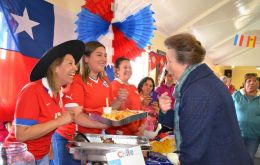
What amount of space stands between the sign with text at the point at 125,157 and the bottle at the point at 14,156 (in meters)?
0.29

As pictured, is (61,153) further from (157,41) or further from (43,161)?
(157,41)

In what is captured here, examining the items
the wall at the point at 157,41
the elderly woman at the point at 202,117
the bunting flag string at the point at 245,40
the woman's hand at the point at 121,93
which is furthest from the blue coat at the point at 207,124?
the bunting flag string at the point at 245,40

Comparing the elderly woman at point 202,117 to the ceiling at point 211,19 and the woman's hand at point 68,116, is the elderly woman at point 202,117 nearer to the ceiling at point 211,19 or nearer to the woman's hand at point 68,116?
the woman's hand at point 68,116

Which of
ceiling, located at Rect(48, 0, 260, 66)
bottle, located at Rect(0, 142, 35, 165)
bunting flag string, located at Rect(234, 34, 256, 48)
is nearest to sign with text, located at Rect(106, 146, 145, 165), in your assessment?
bottle, located at Rect(0, 142, 35, 165)

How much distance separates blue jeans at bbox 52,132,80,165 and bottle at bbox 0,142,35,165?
70 cm

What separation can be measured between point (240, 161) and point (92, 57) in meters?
1.10

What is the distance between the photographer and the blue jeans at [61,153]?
1.61 meters

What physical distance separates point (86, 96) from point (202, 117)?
2.81 feet

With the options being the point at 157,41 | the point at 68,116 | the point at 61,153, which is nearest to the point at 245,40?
the point at 157,41

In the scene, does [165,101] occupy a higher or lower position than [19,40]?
lower

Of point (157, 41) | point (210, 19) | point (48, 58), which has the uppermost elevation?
point (210, 19)

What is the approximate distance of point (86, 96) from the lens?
69.4 inches

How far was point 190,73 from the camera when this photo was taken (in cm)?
123

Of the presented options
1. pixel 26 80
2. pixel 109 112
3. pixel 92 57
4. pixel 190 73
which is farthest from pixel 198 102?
pixel 26 80
